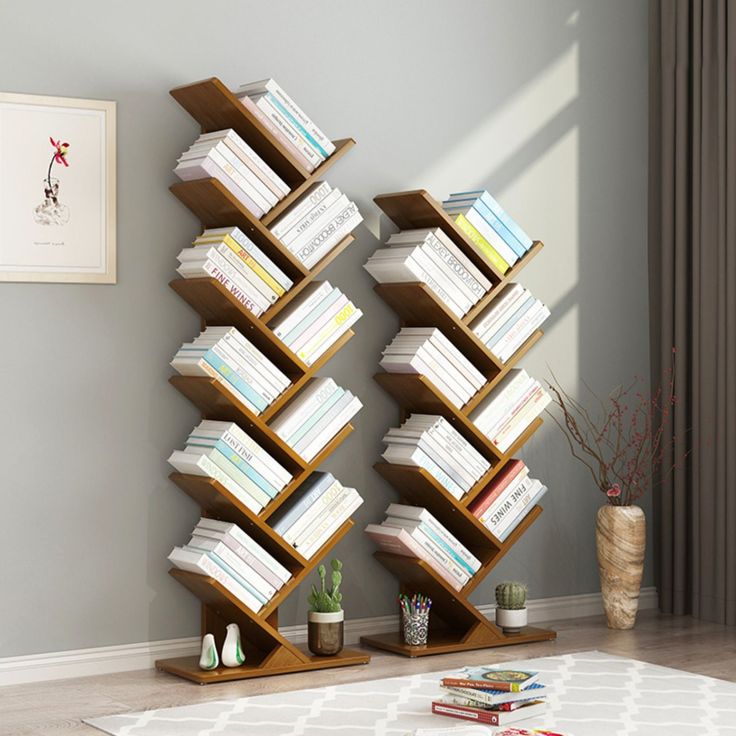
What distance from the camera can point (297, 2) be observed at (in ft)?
14.2

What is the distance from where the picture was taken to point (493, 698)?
327 cm

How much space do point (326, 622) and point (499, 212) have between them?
1.52m

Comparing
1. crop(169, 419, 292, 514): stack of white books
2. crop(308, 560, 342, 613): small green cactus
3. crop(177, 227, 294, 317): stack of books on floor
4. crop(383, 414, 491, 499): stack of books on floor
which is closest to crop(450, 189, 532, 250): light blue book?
crop(383, 414, 491, 499): stack of books on floor

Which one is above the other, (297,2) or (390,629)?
(297,2)

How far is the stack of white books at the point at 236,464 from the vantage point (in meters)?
3.83

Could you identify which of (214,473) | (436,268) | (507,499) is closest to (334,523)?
(214,473)

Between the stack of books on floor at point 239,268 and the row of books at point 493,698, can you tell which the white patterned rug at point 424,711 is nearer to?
the row of books at point 493,698

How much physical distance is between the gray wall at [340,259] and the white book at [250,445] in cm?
21

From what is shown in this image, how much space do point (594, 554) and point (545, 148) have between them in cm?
161

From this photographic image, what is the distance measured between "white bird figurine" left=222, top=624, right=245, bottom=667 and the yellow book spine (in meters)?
1.52

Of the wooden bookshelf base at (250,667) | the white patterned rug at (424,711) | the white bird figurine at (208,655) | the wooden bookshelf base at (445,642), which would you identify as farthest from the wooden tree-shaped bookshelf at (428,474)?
the white bird figurine at (208,655)

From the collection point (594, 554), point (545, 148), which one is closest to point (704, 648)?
point (594, 554)

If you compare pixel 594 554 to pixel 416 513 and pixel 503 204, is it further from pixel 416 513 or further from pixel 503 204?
pixel 503 204

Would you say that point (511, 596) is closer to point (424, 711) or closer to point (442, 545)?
point (442, 545)
